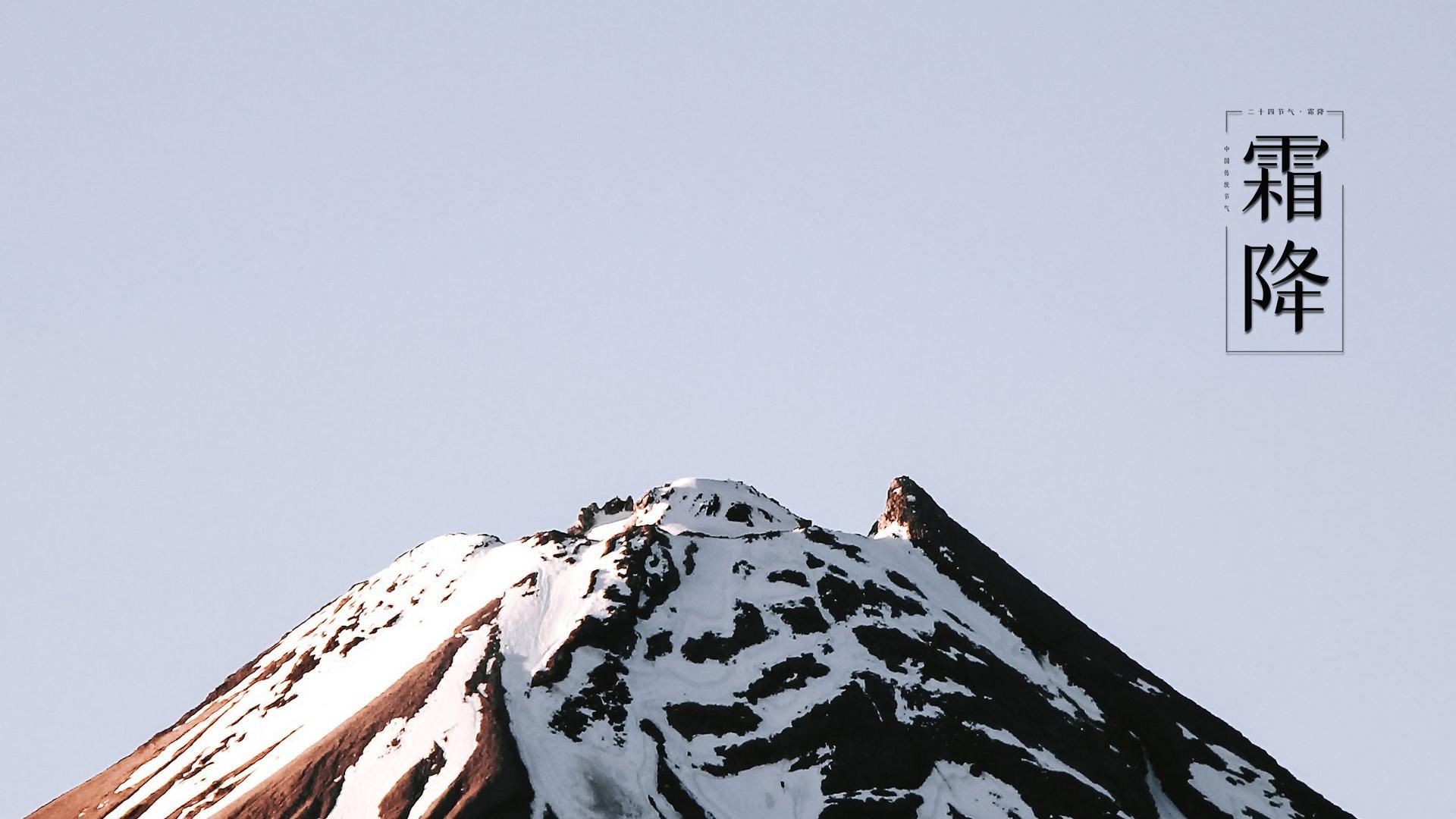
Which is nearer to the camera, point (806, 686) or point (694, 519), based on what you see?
point (806, 686)

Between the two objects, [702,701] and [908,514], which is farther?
[908,514]

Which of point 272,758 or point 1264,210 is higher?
point 1264,210

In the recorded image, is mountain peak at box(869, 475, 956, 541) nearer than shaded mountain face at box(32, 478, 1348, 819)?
No

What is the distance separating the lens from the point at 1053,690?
162m

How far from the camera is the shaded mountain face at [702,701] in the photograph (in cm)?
14100

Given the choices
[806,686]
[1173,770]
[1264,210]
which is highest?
[1264,210]

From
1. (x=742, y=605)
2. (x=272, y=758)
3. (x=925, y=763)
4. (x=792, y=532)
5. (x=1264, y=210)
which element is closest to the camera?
(x=1264, y=210)

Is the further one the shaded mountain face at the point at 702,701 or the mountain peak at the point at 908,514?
the mountain peak at the point at 908,514

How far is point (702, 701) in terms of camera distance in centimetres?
15112

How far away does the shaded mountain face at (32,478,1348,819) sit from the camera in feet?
463

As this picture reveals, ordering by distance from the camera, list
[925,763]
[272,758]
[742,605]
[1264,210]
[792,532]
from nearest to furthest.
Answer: [1264,210] < [925,763] < [272,758] < [742,605] < [792,532]

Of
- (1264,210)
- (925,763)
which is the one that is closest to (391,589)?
(925,763)

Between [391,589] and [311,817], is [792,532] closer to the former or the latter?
[391,589]

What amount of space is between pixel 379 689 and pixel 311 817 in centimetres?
1901
